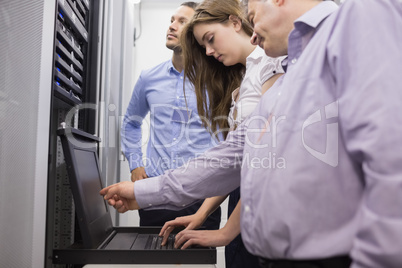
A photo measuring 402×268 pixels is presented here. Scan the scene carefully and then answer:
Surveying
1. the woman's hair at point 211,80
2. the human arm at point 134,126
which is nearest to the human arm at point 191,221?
the woman's hair at point 211,80

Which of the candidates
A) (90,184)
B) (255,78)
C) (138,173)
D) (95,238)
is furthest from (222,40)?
(138,173)

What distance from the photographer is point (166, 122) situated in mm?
1974

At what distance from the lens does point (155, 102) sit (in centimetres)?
206

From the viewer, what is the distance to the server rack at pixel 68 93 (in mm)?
1224

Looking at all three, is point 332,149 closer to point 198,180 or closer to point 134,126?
point 198,180

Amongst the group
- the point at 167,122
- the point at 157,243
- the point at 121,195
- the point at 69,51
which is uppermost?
the point at 69,51

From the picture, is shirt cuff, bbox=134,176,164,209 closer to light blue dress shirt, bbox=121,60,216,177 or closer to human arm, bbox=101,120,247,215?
human arm, bbox=101,120,247,215

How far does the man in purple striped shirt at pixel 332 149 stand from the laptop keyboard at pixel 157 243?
410 mm

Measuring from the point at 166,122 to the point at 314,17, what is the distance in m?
1.35

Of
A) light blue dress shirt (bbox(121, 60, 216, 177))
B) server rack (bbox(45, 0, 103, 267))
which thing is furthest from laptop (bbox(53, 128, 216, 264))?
light blue dress shirt (bbox(121, 60, 216, 177))

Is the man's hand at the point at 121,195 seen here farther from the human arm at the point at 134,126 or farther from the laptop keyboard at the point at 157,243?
the human arm at the point at 134,126

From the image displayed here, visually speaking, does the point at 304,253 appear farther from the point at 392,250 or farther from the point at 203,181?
the point at 203,181

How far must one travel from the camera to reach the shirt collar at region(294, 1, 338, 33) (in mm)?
690

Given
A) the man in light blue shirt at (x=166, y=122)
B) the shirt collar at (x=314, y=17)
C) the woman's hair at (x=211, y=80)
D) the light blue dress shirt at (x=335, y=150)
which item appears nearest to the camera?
the light blue dress shirt at (x=335, y=150)
